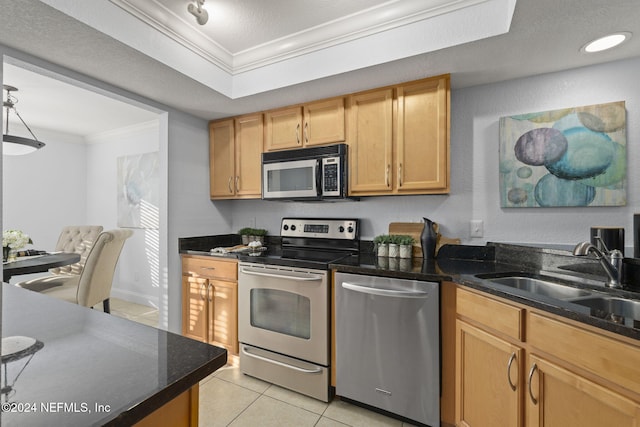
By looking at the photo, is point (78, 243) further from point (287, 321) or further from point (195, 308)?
point (287, 321)

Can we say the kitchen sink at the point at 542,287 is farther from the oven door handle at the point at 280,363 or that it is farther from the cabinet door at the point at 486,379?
the oven door handle at the point at 280,363

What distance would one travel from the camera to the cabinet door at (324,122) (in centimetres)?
230

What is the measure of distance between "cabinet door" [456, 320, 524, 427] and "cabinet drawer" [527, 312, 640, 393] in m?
0.14

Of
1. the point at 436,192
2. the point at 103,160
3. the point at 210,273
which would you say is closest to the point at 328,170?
the point at 436,192

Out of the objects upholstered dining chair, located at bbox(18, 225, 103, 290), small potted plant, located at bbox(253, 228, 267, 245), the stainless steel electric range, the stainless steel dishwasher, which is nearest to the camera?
the stainless steel dishwasher

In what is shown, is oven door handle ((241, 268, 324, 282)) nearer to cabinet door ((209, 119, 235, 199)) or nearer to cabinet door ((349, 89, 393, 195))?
cabinet door ((349, 89, 393, 195))

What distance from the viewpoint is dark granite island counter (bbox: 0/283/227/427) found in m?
0.45

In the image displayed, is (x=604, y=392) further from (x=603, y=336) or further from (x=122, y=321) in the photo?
(x=122, y=321)

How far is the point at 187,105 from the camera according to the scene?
2.54m

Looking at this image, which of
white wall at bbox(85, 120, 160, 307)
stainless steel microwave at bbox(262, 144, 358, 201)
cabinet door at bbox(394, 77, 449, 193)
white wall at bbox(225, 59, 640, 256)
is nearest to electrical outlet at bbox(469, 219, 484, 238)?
white wall at bbox(225, 59, 640, 256)

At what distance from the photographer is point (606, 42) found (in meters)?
1.59

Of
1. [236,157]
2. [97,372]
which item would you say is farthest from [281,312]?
[97,372]

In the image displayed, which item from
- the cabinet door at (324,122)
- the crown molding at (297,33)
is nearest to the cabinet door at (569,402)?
the crown molding at (297,33)

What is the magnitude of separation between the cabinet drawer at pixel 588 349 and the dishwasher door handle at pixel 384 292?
53cm
